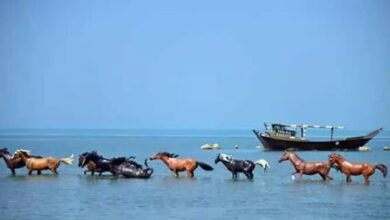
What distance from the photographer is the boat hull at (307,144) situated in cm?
6712

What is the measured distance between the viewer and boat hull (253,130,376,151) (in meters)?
67.1

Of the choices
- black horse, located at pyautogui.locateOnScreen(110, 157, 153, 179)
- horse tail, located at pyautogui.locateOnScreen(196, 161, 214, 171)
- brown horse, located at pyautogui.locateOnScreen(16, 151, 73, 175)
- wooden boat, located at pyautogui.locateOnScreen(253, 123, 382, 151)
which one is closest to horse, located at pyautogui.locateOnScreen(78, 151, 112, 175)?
black horse, located at pyautogui.locateOnScreen(110, 157, 153, 179)

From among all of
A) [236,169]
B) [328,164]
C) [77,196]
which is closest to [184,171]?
[236,169]

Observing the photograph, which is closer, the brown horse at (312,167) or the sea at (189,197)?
the sea at (189,197)

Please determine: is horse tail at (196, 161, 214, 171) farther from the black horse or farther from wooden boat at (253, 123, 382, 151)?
wooden boat at (253, 123, 382, 151)

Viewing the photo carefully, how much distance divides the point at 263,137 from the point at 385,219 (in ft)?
161

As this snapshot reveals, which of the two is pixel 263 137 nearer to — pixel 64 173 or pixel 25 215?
pixel 64 173

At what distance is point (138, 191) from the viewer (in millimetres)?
25938

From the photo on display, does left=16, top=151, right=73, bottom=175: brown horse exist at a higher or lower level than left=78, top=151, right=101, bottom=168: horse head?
→ lower

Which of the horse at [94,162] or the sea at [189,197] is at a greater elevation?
the horse at [94,162]

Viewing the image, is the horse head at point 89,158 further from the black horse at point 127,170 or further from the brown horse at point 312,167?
the brown horse at point 312,167

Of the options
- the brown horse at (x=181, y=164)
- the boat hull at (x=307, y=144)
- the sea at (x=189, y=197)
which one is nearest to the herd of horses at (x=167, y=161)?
the brown horse at (x=181, y=164)

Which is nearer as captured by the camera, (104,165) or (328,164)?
(328,164)

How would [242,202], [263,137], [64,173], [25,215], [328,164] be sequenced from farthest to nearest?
[263,137]
[64,173]
[328,164]
[242,202]
[25,215]
